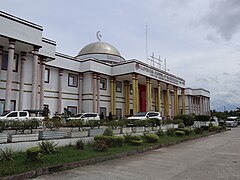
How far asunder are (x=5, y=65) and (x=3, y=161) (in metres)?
14.9

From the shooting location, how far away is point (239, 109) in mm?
80375

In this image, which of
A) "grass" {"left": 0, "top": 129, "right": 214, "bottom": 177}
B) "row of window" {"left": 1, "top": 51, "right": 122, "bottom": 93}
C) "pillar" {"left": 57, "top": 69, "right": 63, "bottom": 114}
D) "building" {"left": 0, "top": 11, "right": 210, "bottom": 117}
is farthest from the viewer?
"pillar" {"left": 57, "top": 69, "right": 63, "bottom": 114}

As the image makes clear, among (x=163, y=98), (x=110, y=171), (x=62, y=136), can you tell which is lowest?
(x=110, y=171)

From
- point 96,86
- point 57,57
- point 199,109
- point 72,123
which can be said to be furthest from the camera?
point 199,109

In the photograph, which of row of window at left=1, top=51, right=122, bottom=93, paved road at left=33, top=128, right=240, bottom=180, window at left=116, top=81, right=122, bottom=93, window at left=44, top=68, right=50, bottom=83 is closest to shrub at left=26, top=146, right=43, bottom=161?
paved road at left=33, top=128, right=240, bottom=180

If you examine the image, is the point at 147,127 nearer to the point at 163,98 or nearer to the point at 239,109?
the point at 163,98

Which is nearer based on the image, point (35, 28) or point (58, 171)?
point (58, 171)

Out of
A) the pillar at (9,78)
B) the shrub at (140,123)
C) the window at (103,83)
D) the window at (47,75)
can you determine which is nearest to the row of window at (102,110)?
the window at (103,83)

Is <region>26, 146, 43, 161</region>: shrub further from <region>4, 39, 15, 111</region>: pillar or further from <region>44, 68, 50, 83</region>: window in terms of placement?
<region>44, 68, 50, 83</region>: window

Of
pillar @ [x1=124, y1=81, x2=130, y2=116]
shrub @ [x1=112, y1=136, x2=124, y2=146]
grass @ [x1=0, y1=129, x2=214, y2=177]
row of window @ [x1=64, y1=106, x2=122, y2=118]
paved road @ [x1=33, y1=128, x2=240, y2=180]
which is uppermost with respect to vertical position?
pillar @ [x1=124, y1=81, x2=130, y2=116]

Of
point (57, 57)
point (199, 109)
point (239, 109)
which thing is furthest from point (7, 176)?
point (239, 109)

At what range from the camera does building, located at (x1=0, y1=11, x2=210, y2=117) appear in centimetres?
1941

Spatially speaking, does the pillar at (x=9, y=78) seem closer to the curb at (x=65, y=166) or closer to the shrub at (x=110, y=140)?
the shrub at (x=110, y=140)

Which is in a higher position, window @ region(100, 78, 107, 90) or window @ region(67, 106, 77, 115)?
window @ region(100, 78, 107, 90)
